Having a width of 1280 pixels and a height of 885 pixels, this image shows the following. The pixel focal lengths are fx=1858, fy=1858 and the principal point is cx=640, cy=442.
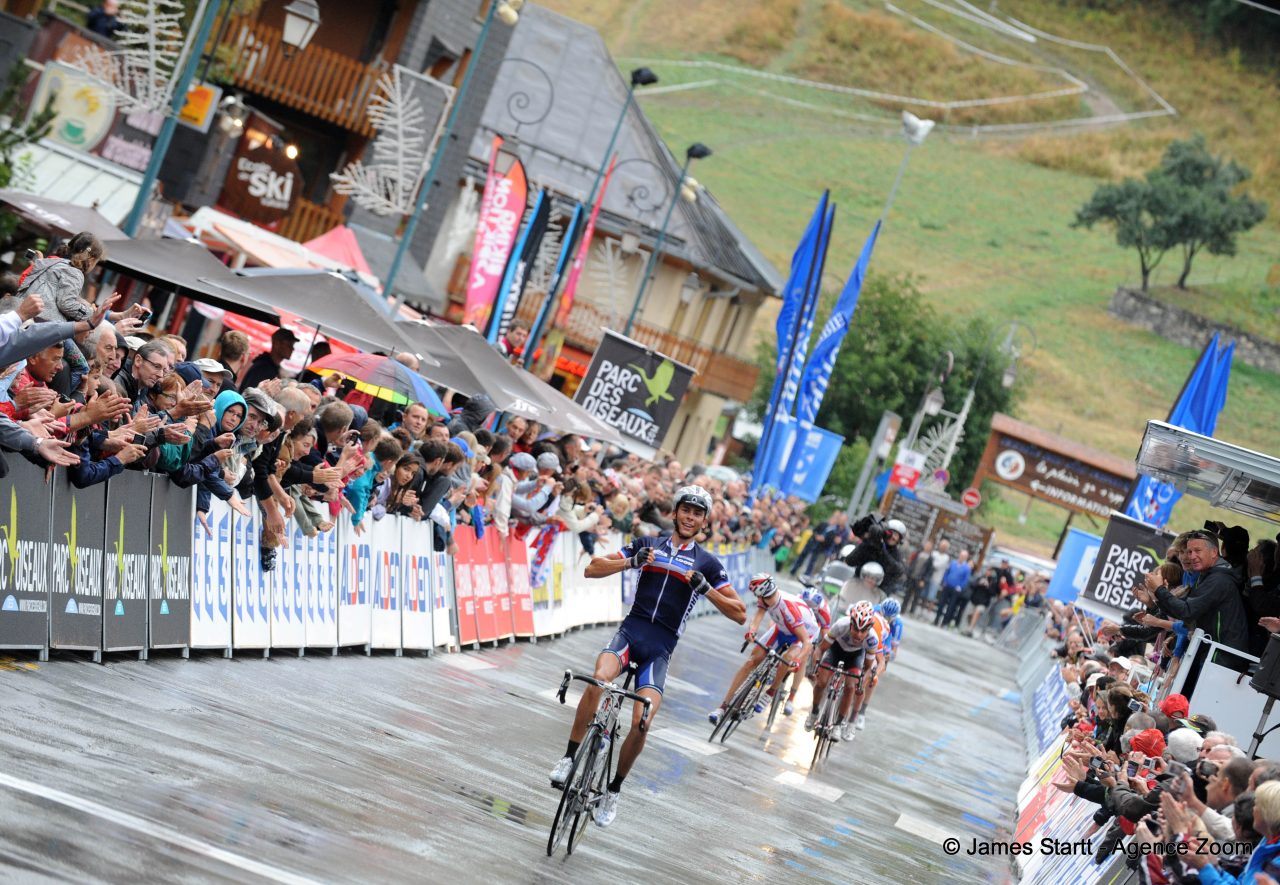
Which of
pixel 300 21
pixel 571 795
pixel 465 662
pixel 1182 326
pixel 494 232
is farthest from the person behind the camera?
pixel 1182 326

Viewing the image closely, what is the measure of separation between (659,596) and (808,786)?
5.35m

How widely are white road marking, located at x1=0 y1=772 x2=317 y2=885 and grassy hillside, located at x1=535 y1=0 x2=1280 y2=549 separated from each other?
8081 centimetres

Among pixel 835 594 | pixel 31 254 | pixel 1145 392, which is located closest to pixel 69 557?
pixel 31 254

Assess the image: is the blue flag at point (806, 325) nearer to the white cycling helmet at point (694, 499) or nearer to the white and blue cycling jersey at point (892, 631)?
the white and blue cycling jersey at point (892, 631)

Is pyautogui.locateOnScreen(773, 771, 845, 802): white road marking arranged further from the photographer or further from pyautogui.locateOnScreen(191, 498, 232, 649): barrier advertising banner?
pyautogui.locateOnScreen(191, 498, 232, 649): barrier advertising banner

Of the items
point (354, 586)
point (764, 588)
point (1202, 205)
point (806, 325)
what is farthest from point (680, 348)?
point (1202, 205)

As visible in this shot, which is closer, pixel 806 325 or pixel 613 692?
pixel 613 692

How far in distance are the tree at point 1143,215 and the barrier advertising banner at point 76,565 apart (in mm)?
113870

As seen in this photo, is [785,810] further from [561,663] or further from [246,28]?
[246,28]

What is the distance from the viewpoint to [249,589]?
13.5 meters

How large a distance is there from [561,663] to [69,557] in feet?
29.7

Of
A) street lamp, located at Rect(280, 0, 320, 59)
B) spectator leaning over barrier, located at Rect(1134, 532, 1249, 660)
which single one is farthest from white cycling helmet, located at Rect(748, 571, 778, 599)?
street lamp, located at Rect(280, 0, 320, 59)

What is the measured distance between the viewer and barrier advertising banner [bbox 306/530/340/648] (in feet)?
48.3

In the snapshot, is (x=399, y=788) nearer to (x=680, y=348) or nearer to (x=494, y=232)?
(x=494, y=232)
